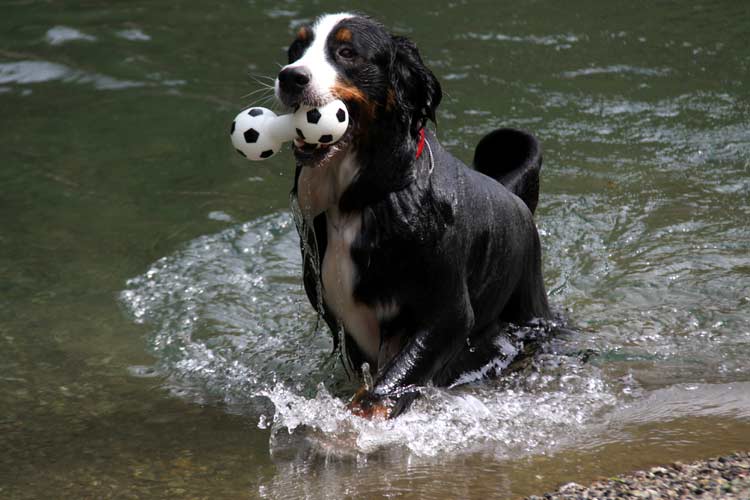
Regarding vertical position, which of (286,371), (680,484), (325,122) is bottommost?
(286,371)

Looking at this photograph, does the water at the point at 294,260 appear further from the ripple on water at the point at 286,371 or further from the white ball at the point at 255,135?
the white ball at the point at 255,135

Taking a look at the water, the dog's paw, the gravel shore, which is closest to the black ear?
the dog's paw

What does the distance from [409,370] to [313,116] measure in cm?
103

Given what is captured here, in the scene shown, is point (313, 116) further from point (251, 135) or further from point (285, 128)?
point (251, 135)

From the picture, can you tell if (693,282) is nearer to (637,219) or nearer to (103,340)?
(637,219)

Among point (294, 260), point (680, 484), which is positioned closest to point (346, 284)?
point (680, 484)

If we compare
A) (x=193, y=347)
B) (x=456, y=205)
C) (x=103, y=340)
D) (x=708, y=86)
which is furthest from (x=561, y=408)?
(x=708, y=86)

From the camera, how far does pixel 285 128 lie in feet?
12.6

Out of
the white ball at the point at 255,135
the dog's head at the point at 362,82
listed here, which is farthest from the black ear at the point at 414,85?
the white ball at the point at 255,135

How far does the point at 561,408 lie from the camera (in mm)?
4375

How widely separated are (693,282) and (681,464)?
222cm

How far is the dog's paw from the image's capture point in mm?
4035

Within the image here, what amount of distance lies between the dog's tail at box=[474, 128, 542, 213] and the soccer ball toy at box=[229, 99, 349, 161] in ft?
4.79

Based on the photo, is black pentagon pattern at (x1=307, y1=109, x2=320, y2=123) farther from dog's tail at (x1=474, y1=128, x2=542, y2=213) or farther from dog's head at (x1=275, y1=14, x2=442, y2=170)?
dog's tail at (x1=474, y1=128, x2=542, y2=213)
